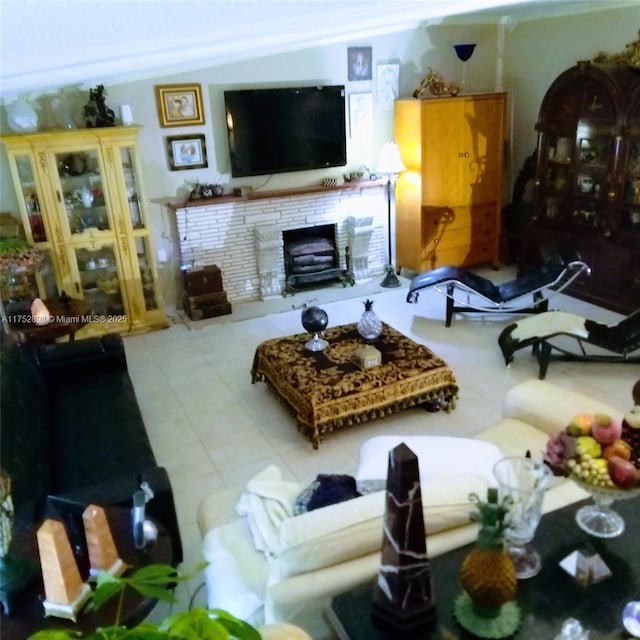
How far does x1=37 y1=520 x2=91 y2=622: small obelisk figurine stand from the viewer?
5.84ft

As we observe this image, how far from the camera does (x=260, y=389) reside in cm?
428

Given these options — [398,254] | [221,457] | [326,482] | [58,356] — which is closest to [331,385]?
[221,457]

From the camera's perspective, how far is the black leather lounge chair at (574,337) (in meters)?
4.02

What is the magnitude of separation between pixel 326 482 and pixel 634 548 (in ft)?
3.56

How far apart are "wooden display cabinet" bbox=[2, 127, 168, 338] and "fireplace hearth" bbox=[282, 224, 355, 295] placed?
1426 mm

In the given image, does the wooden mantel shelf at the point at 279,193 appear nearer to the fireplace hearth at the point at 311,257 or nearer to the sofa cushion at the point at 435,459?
the fireplace hearth at the point at 311,257

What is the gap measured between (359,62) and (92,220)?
298cm

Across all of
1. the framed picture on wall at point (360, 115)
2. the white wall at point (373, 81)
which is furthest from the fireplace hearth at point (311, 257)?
the framed picture on wall at point (360, 115)

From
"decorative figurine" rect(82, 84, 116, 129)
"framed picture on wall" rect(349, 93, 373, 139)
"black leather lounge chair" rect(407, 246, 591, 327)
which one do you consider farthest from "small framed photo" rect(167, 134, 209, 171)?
A: "black leather lounge chair" rect(407, 246, 591, 327)

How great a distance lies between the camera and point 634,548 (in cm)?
183

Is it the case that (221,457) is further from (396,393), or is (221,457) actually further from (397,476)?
(397,476)

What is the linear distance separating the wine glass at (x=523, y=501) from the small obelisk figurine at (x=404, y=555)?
0.26 m

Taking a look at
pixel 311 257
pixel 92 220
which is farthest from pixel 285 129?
pixel 92 220

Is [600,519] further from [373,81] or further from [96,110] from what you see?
[373,81]
